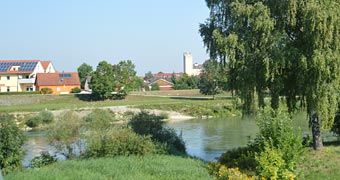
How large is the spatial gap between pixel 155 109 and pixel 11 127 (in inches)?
1358

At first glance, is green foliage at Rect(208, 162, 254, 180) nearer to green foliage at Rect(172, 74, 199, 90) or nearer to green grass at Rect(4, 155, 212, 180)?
green grass at Rect(4, 155, 212, 180)

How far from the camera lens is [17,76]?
82.6m

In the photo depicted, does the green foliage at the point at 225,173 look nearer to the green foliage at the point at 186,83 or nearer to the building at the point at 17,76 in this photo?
the building at the point at 17,76

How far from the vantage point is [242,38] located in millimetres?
18141

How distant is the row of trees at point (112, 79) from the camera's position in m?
64.8

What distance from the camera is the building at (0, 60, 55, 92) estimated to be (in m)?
82.5

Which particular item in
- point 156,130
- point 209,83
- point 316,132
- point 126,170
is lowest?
point 126,170

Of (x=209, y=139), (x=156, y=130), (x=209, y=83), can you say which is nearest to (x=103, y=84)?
(x=209, y=83)

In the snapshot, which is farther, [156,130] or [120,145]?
[156,130]

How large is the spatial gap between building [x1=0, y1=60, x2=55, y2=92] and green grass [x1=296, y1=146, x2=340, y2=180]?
71.7 metres

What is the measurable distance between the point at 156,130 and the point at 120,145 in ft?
8.75

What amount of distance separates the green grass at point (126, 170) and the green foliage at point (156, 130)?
3322 mm

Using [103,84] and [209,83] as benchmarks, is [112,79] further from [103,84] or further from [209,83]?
[209,83]

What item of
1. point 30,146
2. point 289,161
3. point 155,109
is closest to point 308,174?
point 289,161
